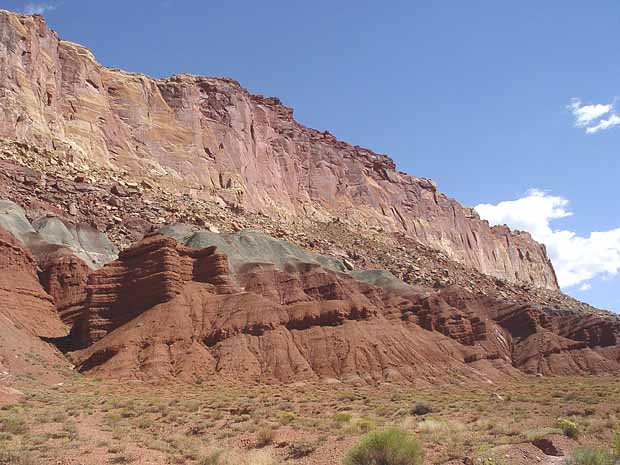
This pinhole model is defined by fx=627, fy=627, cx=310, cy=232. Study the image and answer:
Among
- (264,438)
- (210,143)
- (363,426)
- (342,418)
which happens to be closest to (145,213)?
(210,143)

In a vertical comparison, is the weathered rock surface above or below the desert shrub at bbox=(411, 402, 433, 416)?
above

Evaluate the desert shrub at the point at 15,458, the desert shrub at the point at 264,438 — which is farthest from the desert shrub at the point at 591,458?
the desert shrub at the point at 15,458

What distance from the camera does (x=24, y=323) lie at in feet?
141

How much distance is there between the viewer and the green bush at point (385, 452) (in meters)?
13.6

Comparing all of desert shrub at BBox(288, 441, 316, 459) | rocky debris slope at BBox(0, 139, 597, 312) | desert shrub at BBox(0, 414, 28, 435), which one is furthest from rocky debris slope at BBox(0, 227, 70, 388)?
desert shrub at BBox(288, 441, 316, 459)

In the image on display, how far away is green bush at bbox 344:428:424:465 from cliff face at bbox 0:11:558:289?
6741cm

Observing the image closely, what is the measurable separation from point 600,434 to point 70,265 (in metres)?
45.5

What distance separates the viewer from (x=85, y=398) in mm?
28297

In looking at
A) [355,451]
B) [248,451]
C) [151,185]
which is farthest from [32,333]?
[151,185]

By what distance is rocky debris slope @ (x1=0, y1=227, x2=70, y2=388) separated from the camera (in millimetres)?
34219

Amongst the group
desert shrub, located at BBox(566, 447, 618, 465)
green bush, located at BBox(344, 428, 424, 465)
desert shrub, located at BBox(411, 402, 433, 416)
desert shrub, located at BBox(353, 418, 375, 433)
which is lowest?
desert shrub, located at BBox(566, 447, 618, 465)

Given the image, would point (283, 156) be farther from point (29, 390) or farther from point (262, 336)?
point (29, 390)

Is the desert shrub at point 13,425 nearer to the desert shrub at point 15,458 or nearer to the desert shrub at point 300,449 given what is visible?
the desert shrub at point 15,458

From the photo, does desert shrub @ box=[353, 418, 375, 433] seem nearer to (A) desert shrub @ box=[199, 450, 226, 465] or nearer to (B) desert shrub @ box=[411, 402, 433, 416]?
(A) desert shrub @ box=[199, 450, 226, 465]
